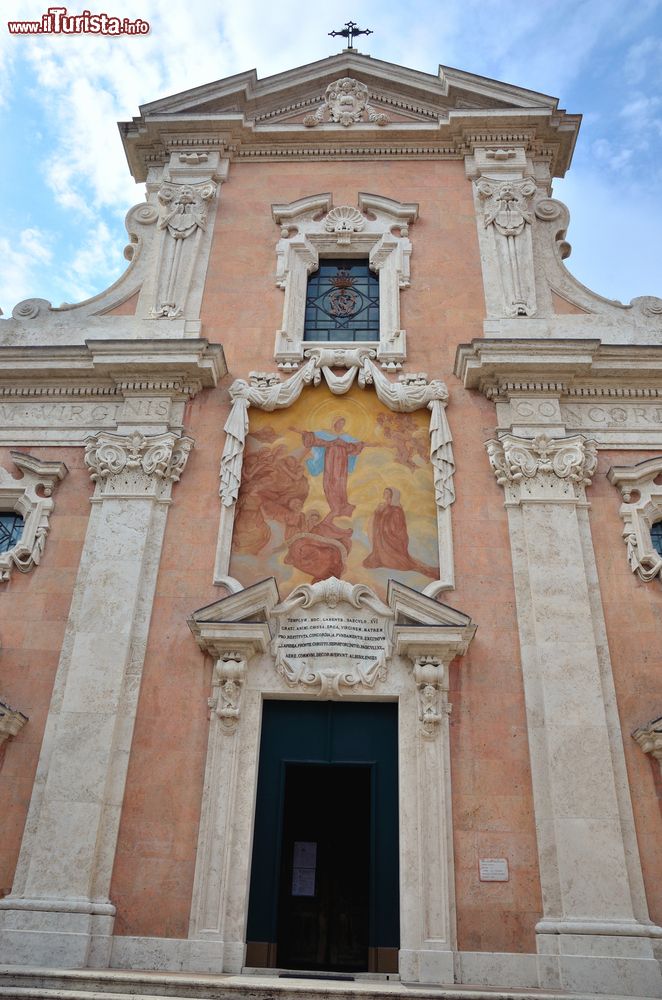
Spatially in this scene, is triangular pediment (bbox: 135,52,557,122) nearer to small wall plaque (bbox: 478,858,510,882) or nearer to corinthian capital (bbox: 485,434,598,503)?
corinthian capital (bbox: 485,434,598,503)

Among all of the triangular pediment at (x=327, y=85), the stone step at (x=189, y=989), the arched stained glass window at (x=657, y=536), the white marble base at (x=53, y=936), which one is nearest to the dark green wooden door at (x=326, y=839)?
the white marble base at (x=53, y=936)

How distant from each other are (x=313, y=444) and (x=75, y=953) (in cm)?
705

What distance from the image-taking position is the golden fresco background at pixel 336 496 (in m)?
11.2

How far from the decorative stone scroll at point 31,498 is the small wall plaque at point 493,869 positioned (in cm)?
688

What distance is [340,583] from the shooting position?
10.8 metres

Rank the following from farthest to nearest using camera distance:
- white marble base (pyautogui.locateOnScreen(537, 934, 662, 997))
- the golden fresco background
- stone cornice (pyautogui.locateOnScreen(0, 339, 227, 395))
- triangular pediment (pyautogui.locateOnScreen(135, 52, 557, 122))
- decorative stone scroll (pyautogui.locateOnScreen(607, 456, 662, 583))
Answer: triangular pediment (pyautogui.locateOnScreen(135, 52, 557, 122)) < stone cornice (pyautogui.locateOnScreen(0, 339, 227, 395)) < the golden fresco background < decorative stone scroll (pyautogui.locateOnScreen(607, 456, 662, 583)) < white marble base (pyautogui.locateOnScreen(537, 934, 662, 997))

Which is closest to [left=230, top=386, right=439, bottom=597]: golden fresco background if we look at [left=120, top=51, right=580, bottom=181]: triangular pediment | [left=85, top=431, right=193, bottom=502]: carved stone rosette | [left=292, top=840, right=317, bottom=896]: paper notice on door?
[left=85, top=431, right=193, bottom=502]: carved stone rosette

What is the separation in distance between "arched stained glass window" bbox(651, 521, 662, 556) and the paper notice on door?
644cm

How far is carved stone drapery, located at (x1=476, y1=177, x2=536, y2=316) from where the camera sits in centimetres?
1328

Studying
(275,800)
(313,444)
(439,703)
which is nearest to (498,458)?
(313,444)

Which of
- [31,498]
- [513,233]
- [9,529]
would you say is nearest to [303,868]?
[9,529]

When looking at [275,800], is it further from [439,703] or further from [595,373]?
[595,373]

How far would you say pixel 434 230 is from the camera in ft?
46.9

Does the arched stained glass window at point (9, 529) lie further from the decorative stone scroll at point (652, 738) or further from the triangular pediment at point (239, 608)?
the decorative stone scroll at point (652, 738)
